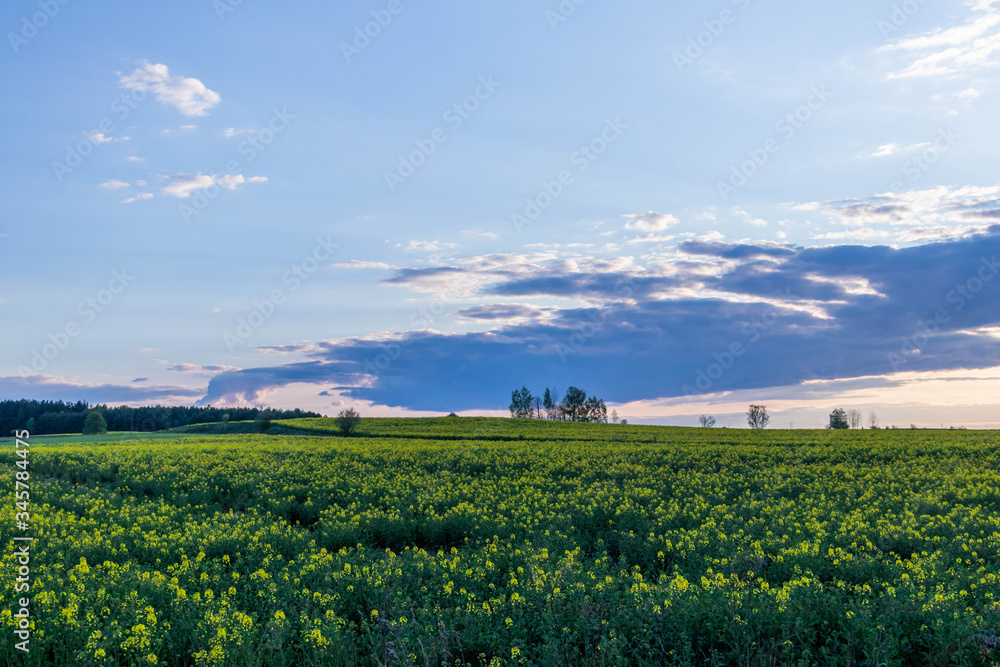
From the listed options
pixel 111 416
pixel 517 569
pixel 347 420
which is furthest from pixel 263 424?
pixel 517 569

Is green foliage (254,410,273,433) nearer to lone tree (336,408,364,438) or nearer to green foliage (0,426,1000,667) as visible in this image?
lone tree (336,408,364,438)

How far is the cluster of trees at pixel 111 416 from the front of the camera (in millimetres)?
108438

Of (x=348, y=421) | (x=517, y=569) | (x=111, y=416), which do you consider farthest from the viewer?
(x=111, y=416)

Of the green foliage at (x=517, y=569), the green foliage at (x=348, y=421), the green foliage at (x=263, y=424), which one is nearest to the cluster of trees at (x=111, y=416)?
the green foliage at (x=263, y=424)

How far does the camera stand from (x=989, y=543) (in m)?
11.5

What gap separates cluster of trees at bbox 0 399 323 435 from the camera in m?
108

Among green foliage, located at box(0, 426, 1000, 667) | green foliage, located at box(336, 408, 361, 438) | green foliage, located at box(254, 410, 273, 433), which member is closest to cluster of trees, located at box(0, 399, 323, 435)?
green foliage, located at box(254, 410, 273, 433)

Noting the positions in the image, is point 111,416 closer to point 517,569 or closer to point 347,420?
point 347,420

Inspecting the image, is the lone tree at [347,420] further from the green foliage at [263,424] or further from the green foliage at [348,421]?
the green foliage at [263,424]

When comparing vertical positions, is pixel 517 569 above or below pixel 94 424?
below

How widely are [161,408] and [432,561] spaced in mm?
142967

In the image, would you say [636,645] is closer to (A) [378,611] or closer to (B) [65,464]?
(A) [378,611]

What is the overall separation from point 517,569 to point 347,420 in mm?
61060

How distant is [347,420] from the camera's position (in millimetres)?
67938
